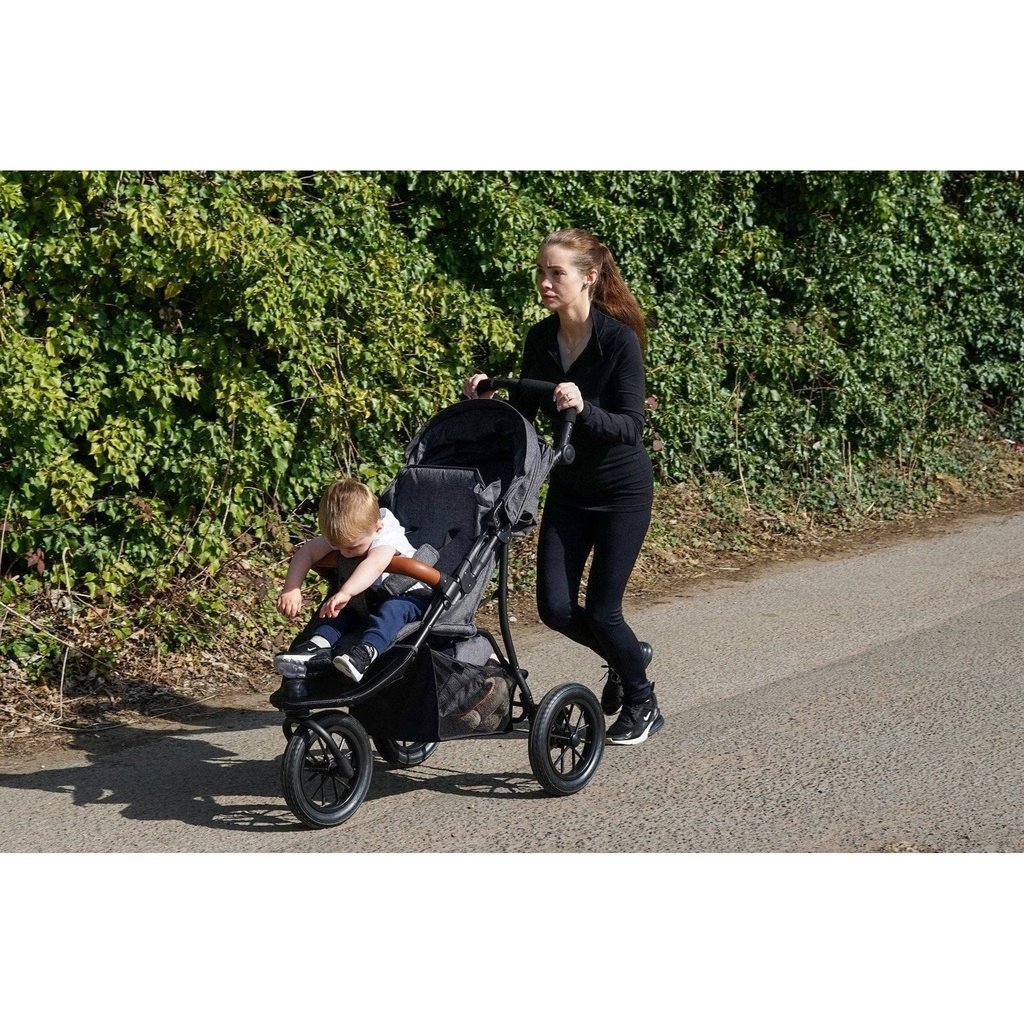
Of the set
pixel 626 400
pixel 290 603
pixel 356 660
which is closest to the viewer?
pixel 356 660

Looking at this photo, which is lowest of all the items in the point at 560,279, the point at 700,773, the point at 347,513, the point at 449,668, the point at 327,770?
the point at 700,773

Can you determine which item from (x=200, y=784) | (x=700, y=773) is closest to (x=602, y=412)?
(x=700, y=773)

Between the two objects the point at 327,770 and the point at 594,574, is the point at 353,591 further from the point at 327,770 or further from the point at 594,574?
the point at 594,574

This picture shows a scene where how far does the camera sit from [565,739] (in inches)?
217

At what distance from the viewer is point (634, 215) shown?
10.2 meters

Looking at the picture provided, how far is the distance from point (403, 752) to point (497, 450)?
1.34m

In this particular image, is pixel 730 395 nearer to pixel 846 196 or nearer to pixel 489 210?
pixel 846 196

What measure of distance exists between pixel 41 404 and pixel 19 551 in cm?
84

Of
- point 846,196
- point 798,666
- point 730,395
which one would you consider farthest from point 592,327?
point 846,196

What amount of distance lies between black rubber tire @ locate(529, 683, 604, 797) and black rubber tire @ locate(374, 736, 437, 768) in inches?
21.5

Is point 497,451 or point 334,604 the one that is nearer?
point 334,604

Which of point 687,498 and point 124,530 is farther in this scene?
point 687,498

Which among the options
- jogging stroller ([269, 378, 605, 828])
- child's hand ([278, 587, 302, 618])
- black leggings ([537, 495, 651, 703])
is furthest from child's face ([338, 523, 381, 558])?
black leggings ([537, 495, 651, 703])

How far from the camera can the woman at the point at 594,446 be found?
5617 mm
